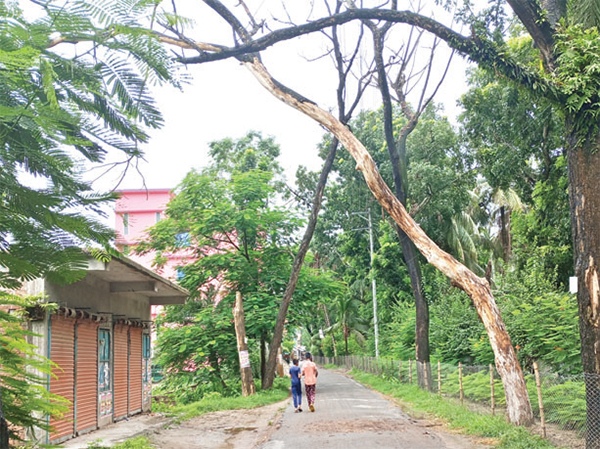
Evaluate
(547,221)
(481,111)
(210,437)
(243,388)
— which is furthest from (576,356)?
(243,388)

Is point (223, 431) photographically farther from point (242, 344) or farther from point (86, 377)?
point (242, 344)

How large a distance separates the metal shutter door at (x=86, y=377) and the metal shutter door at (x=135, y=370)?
3.05 meters

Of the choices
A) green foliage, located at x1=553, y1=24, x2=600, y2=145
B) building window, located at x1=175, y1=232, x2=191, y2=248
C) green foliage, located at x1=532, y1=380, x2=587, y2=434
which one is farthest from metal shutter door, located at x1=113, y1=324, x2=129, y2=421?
green foliage, located at x1=553, y1=24, x2=600, y2=145

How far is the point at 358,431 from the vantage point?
12.8m

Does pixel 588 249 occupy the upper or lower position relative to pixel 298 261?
lower

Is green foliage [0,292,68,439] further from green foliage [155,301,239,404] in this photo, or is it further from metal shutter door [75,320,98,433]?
green foliage [155,301,239,404]

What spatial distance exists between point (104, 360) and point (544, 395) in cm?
945

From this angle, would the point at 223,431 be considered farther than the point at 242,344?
No

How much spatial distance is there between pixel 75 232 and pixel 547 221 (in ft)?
62.2

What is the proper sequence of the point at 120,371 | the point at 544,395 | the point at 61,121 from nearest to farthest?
1. the point at 61,121
2. the point at 544,395
3. the point at 120,371

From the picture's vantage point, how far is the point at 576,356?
1381cm

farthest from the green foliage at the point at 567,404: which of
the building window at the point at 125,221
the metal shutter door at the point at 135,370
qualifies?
the metal shutter door at the point at 135,370

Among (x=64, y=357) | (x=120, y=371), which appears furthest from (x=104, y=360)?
(x=64, y=357)

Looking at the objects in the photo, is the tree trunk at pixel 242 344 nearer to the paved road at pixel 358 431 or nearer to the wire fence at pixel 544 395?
the paved road at pixel 358 431
